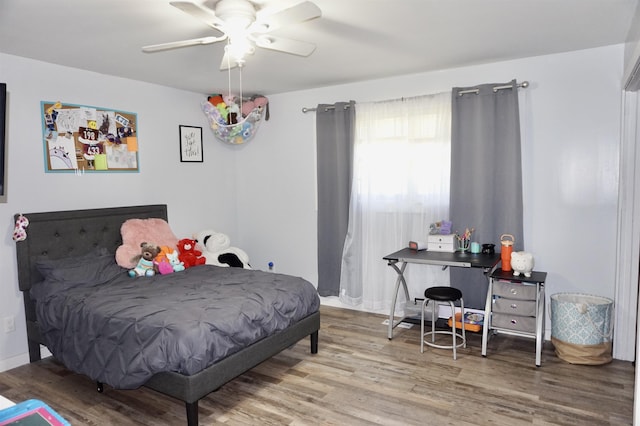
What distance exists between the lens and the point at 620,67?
3.24m

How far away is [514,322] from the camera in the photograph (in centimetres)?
328

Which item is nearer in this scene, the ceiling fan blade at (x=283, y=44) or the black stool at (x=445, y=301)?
the ceiling fan blade at (x=283, y=44)

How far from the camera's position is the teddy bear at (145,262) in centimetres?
362

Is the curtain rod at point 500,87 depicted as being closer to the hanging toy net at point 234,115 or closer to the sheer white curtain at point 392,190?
the sheer white curtain at point 392,190

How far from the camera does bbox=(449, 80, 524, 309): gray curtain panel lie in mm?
3594

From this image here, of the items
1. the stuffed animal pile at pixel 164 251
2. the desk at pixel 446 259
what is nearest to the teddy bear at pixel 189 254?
the stuffed animal pile at pixel 164 251

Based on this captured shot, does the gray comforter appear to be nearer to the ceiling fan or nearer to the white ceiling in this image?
the ceiling fan

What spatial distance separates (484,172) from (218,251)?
2.74m

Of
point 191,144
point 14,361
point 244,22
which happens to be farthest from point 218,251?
point 244,22

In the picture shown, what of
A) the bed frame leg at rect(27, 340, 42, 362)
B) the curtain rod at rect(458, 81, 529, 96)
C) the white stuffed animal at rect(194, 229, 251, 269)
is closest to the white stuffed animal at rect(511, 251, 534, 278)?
the curtain rod at rect(458, 81, 529, 96)

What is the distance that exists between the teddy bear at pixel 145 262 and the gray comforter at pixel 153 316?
0.09 meters

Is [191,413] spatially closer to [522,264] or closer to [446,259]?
[446,259]

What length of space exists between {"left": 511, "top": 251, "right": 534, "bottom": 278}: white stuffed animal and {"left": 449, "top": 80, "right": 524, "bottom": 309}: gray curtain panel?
0.33 m

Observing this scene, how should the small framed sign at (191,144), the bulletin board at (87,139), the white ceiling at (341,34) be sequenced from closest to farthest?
the white ceiling at (341,34) → the bulletin board at (87,139) → the small framed sign at (191,144)
